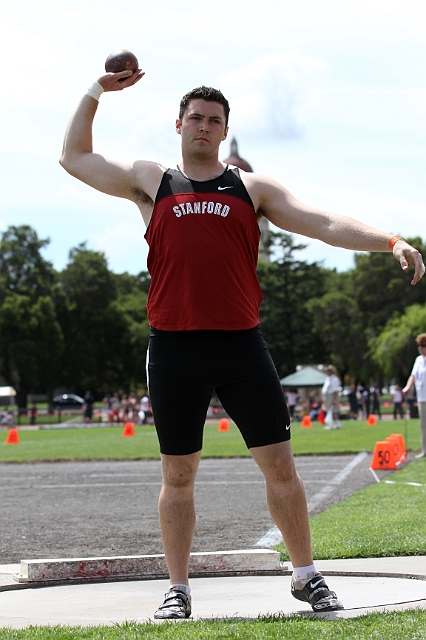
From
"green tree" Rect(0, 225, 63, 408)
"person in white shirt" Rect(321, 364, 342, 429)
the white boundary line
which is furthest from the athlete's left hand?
"green tree" Rect(0, 225, 63, 408)

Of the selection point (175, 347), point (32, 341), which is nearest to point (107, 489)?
point (175, 347)

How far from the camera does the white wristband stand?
5066 millimetres

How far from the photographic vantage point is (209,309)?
4625 millimetres

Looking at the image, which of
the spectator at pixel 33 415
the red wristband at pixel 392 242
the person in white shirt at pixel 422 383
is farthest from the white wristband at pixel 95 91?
the spectator at pixel 33 415

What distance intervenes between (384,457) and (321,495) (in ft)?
11.9

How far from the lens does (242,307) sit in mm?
4684

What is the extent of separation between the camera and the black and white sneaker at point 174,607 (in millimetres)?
4527

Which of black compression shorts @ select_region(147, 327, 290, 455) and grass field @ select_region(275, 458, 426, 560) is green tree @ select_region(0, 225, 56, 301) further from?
black compression shorts @ select_region(147, 327, 290, 455)

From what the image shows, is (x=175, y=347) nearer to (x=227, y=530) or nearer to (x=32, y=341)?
(x=227, y=530)

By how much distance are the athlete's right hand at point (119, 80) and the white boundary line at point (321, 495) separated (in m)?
3.79

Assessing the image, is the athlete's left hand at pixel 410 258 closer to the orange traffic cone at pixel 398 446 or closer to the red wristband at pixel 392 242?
the red wristband at pixel 392 242

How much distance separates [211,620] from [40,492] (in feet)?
29.1

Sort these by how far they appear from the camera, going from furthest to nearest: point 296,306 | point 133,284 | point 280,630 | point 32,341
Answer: point 133,284, point 296,306, point 32,341, point 280,630

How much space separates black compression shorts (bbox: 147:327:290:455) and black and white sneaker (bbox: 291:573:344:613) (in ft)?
2.22
